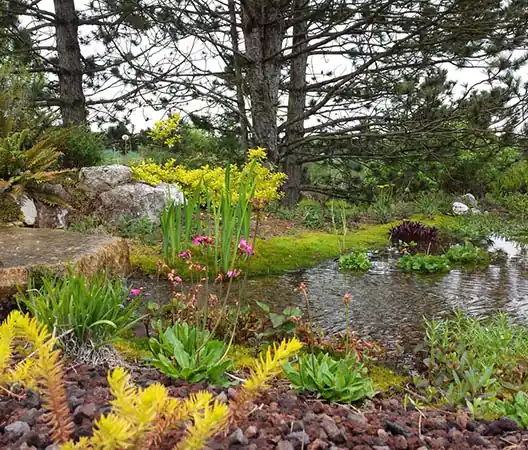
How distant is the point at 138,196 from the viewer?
6.65 metres

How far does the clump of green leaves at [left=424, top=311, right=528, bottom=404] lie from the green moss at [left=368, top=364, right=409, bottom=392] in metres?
0.16

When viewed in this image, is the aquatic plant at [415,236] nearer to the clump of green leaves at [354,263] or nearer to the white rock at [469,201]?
the clump of green leaves at [354,263]

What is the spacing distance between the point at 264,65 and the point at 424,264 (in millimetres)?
4225

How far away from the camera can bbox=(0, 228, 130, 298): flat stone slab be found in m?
3.21

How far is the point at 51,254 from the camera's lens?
361cm

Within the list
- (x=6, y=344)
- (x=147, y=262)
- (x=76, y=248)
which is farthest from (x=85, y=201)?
(x=6, y=344)

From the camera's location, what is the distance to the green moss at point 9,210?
17.5 feet

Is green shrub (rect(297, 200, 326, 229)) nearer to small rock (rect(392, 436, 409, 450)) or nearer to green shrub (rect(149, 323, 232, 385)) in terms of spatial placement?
green shrub (rect(149, 323, 232, 385))

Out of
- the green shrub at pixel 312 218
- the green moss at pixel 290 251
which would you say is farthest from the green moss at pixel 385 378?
the green shrub at pixel 312 218

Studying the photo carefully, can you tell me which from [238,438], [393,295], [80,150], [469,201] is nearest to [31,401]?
[238,438]

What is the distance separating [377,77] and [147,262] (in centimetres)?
599

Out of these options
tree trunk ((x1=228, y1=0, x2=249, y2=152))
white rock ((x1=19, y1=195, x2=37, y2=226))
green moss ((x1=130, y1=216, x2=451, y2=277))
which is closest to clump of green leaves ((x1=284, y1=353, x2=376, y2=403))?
green moss ((x1=130, y1=216, x2=451, y2=277))

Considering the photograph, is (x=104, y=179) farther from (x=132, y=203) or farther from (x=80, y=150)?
(x=80, y=150)

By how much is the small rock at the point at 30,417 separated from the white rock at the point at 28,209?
460 centimetres
